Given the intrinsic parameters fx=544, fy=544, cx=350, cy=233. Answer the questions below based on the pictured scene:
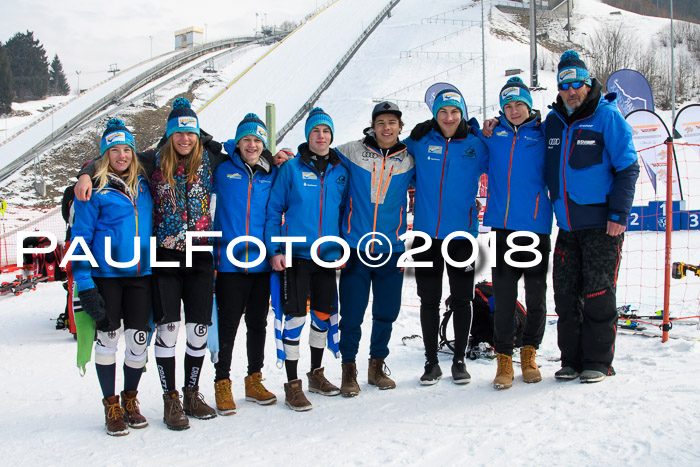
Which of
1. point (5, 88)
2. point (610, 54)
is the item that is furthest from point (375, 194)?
point (5, 88)

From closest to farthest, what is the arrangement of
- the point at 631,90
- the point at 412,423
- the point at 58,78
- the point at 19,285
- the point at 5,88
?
the point at 412,423
the point at 19,285
the point at 631,90
the point at 5,88
the point at 58,78

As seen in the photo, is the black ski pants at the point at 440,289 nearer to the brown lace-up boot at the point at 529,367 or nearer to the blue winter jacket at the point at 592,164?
the brown lace-up boot at the point at 529,367

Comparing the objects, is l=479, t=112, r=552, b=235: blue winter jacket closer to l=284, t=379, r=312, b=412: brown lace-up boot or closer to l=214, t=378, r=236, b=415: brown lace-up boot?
l=284, t=379, r=312, b=412: brown lace-up boot

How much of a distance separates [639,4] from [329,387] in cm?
7965

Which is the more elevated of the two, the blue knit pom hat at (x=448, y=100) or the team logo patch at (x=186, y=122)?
the blue knit pom hat at (x=448, y=100)

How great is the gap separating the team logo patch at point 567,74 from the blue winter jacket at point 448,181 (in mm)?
692

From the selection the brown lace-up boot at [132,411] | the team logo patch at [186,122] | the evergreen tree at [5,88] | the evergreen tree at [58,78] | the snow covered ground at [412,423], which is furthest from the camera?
the evergreen tree at [58,78]

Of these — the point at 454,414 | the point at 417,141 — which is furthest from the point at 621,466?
the point at 417,141

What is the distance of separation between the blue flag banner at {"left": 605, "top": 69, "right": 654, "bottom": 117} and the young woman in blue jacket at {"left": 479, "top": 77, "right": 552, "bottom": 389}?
8.24 metres

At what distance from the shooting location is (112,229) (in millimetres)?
3207

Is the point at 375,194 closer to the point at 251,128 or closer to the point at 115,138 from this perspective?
the point at 251,128

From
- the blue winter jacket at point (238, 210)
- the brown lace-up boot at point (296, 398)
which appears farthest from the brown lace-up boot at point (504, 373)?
the blue winter jacket at point (238, 210)

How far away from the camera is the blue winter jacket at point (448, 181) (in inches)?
152

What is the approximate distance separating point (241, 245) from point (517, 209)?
1895 millimetres
